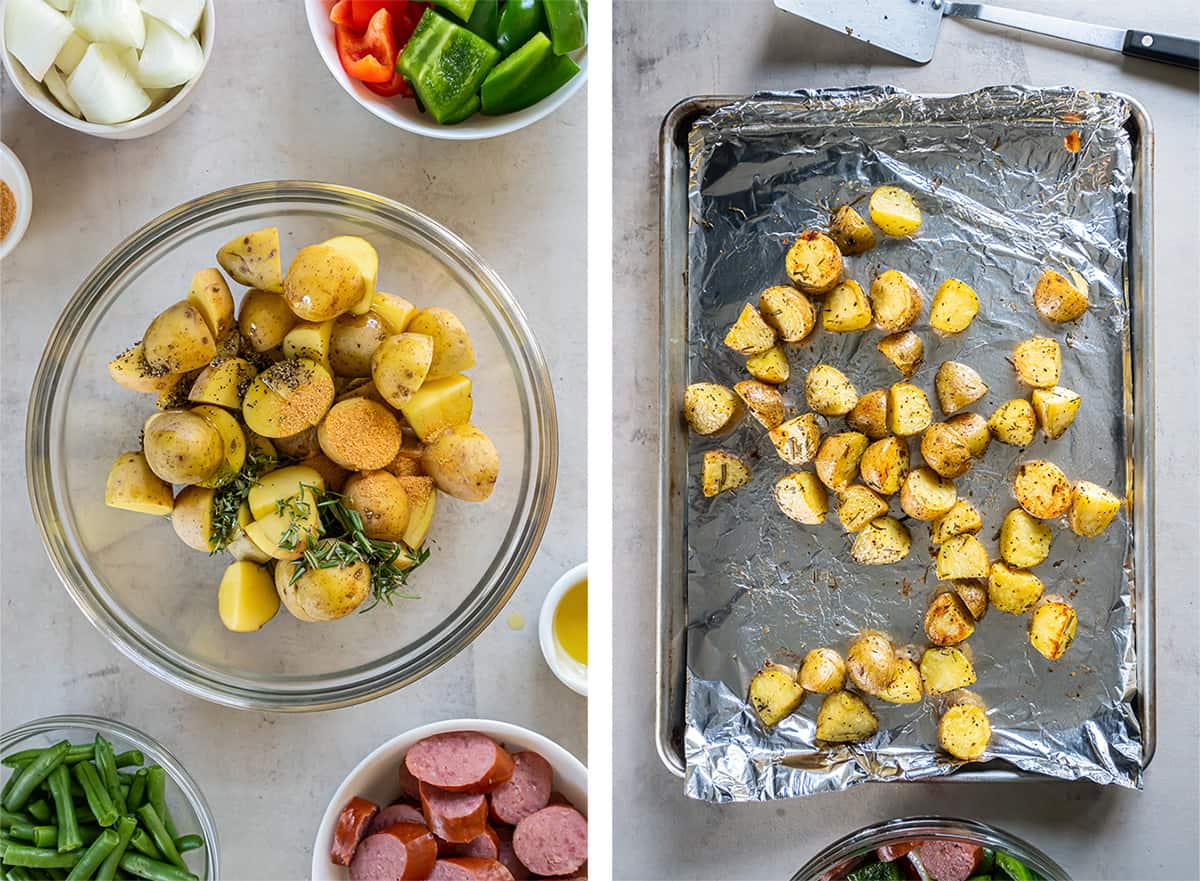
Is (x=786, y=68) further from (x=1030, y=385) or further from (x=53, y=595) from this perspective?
(x=53, y=595)

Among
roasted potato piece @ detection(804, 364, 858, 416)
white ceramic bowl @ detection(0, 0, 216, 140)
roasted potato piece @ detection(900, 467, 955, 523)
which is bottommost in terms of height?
roasted potato piece @ detection(900, 467, 955, 523)

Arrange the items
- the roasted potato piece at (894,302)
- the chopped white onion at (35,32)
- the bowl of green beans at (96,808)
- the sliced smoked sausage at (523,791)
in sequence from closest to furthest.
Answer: the chopped white onion at (35,32) → the bowl of green beans at (96,808) → the sliced smoked sausage at (523,791) → the roasted potato piece at (894,302)

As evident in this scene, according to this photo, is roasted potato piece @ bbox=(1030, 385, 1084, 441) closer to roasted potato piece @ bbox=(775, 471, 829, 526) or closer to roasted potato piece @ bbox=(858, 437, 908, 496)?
roasted potato piece @ bbox=(858, 437, 908, 496)

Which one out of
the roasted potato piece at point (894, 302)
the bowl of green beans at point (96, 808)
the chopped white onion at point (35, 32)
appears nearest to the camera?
the chopped white onion at point (35, 32)

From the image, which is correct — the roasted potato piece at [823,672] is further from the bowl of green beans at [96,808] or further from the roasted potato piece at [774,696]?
the bowl of green beans at [96,808]

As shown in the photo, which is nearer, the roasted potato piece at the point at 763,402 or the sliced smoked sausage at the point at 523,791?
the sliced smoked sausage at the point at 523,791

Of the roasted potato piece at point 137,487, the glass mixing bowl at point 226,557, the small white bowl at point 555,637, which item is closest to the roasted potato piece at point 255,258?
the glass mixing bowl at point 226,557

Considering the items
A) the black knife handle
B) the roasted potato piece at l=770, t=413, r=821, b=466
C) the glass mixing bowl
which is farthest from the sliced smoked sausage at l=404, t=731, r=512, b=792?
the black knife handle

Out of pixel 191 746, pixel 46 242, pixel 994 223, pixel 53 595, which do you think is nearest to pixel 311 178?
pixel 46 242
